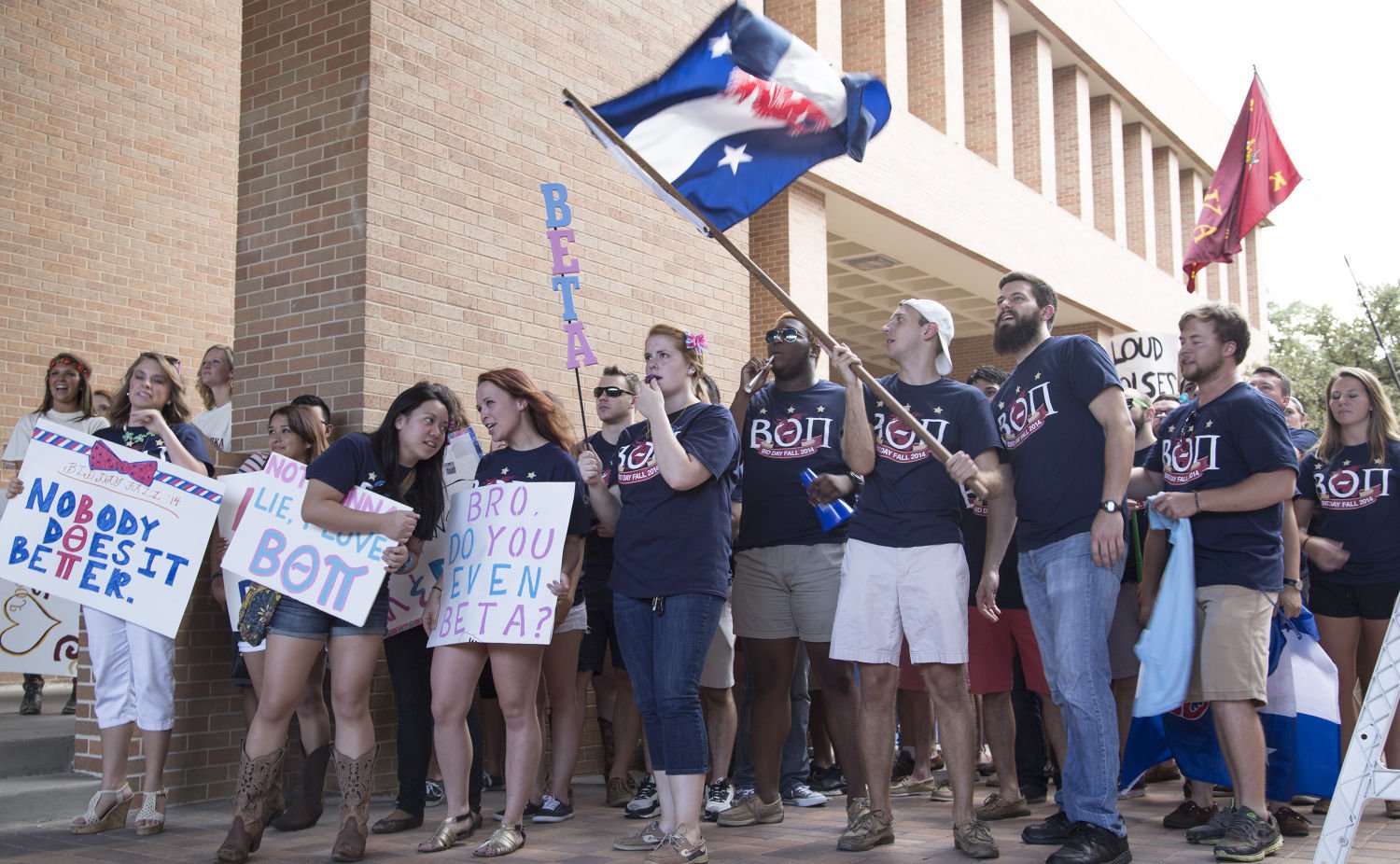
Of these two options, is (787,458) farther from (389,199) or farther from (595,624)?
(389,199)

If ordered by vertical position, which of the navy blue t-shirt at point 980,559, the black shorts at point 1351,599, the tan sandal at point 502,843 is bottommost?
the tan sandal at point 502,843

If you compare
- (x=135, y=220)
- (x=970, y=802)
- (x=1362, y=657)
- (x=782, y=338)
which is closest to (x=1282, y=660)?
(x=1362, y=657)

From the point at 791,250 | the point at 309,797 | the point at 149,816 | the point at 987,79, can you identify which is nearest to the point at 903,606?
the point at 309,797

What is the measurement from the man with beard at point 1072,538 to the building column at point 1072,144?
→ 15.2 m

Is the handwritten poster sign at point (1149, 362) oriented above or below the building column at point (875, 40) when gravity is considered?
below

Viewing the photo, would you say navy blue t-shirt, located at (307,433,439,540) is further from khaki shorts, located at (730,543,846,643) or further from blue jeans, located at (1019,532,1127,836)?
blue jeans, located at (1019,532,1127,836)

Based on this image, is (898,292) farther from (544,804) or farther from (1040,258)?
(544,804)

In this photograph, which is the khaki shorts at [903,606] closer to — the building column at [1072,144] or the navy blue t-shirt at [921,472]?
the navy blue t-shirt at [921,472]

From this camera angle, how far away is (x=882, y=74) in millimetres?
13641

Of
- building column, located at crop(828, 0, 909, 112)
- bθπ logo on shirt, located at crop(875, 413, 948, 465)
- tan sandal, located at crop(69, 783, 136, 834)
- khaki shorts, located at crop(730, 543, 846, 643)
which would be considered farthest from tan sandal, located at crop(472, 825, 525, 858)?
building column, located at crop(828, 0, 909, 112)

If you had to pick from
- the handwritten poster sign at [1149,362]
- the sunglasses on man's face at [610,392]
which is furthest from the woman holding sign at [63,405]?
the handwritten poster sign at [1149,362]

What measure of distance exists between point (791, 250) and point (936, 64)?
4792mm

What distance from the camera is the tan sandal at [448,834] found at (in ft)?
16.5

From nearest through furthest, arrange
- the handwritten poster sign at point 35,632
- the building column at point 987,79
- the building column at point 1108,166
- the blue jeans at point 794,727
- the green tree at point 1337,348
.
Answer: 1. the blue jeans at point 794,727
2. the handwritten poster sign at point 35,632
3. the building column at point 987,79
4. the building column at point 1108,166
5. the green tree at point 1337,348
